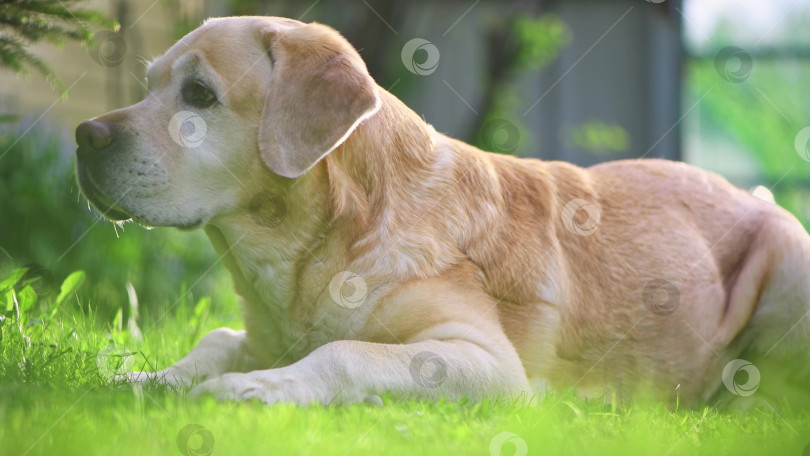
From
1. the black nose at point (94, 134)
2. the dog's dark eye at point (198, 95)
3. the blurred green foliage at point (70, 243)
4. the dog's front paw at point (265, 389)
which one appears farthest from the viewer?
the blurred green foliage at point (70, 243)

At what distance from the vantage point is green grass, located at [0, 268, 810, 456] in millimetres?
2246

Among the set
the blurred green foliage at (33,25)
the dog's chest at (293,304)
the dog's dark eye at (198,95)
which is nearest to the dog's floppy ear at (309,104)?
the dog's dark eye at (198,95)

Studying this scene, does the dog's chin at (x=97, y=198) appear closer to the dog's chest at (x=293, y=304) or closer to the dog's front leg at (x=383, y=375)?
the dog's chest at (x=293, y=304)

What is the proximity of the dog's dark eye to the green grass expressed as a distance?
1.03 metres

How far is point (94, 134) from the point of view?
3148 millimetres

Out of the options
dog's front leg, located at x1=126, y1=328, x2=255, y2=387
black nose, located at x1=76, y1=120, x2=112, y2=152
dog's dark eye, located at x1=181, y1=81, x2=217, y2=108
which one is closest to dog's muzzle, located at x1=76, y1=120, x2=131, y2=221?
black nose, located at x1=76, y1=120, x2=112, y2=152

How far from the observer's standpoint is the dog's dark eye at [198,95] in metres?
3.27

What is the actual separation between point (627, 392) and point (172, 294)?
3.20 meters

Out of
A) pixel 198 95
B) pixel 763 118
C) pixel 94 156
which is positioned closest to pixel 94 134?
pixel 94 156

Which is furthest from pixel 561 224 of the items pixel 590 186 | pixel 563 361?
pixel 563 361

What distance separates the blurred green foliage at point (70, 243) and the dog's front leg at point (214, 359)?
1514mm

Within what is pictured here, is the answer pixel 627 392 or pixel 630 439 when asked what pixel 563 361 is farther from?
pixel 630 439

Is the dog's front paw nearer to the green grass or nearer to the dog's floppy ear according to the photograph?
the green grass

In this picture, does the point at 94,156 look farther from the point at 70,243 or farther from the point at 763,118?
the point at 763,118
